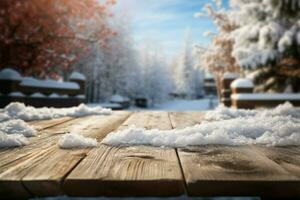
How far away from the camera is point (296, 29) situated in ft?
35.7

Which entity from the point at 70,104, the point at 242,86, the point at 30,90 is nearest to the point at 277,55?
the point at 242,86

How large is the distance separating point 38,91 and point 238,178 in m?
7.74

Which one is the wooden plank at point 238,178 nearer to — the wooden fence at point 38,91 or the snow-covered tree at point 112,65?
the wooden fence at point 38,91

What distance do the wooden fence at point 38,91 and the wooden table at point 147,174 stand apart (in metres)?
6.02

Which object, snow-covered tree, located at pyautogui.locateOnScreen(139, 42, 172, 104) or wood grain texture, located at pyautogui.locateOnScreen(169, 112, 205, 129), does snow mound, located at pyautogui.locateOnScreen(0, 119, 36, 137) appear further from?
snow-covered tree, located at pyautogui.locateOnScreen(139, 42, 172, 104)

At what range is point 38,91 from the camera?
808 centimetres

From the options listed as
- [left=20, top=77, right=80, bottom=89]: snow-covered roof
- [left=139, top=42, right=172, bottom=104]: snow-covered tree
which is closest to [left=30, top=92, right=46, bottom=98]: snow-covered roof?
[left=20, top=77, right=80, bottom=89]: snow-covered roof

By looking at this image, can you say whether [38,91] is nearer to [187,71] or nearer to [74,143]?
[74,143]

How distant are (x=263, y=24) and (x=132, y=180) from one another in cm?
1200

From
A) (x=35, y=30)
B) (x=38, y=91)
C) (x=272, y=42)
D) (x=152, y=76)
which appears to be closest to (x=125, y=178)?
(x=38, y=91)

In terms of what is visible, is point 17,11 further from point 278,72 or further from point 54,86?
point 278,72

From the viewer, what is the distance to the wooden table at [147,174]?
0.95m

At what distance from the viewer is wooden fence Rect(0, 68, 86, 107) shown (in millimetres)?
6895

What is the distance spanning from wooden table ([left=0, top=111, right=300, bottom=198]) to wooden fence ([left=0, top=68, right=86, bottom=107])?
6024mm
